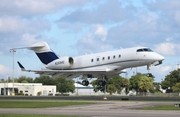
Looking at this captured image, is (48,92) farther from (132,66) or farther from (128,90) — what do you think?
(132,66)

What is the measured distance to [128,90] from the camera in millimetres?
113250

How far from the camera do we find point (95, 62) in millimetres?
53656

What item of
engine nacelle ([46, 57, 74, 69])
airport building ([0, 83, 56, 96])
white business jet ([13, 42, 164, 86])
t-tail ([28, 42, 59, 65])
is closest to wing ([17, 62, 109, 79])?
white business jet ([13, 42, 164, 86])

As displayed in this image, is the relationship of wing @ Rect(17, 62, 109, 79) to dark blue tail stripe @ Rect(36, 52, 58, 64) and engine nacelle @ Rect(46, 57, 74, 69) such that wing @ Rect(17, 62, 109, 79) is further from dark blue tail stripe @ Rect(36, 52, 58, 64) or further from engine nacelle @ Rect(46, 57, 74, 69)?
dark blue tail stripe @ Rect(36, 52, 58, 64)

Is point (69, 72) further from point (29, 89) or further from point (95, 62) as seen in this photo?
Result: point (29, 89)

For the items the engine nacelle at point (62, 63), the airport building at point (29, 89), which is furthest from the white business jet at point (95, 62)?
the airport building at point (29, 89)

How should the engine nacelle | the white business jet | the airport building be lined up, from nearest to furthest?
the white business jet → the engine nacelle → the airport building

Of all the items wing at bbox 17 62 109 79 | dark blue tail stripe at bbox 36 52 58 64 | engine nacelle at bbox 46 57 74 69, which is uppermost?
dark blue tail stripe at bbox 36 52 58 64

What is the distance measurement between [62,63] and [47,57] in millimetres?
3838

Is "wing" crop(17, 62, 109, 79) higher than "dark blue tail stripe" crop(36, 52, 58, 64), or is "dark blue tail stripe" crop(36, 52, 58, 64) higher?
"dark blue tail stripe" crop(36, 52, 58, 64)

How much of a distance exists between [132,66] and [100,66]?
4.62 m

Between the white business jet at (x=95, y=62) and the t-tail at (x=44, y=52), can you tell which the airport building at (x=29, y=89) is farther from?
the white business jet at (x=95, y=62)

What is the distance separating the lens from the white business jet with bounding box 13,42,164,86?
49.3m

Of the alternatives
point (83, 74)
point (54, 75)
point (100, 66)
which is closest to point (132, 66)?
point (100, 66)
